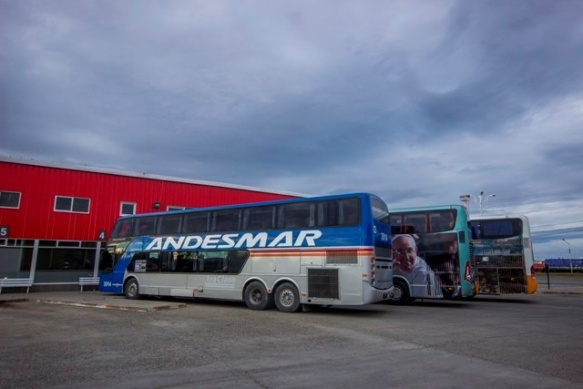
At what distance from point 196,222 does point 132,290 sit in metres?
4.59

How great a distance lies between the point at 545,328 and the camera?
10320 millimetres

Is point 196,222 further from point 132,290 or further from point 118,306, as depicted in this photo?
point 132,290

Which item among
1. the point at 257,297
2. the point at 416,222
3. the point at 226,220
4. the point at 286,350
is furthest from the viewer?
the point at 416,222

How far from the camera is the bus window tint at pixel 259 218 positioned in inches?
572

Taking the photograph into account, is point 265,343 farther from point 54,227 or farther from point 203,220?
point 54,227

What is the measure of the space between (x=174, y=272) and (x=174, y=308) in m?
2.40

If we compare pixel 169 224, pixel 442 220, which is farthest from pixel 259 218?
pixel 442 220

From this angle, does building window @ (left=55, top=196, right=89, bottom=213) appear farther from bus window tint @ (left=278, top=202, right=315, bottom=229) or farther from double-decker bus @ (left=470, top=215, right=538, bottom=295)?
double-decker bus @ (left=470, top=215, right=538, bottom=295)

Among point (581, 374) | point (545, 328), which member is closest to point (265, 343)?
point (581, 374)

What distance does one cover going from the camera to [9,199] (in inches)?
797

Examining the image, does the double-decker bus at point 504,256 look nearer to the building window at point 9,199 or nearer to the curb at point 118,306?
the curb at point 118,306

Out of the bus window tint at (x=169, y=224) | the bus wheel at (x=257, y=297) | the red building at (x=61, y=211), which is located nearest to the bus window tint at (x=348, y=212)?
the bus wheel at (x=257, y=297)

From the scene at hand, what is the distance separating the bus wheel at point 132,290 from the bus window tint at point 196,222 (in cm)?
363

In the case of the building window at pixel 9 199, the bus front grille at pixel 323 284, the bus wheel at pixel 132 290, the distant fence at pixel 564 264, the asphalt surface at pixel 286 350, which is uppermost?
the building window at pixel 9 199
